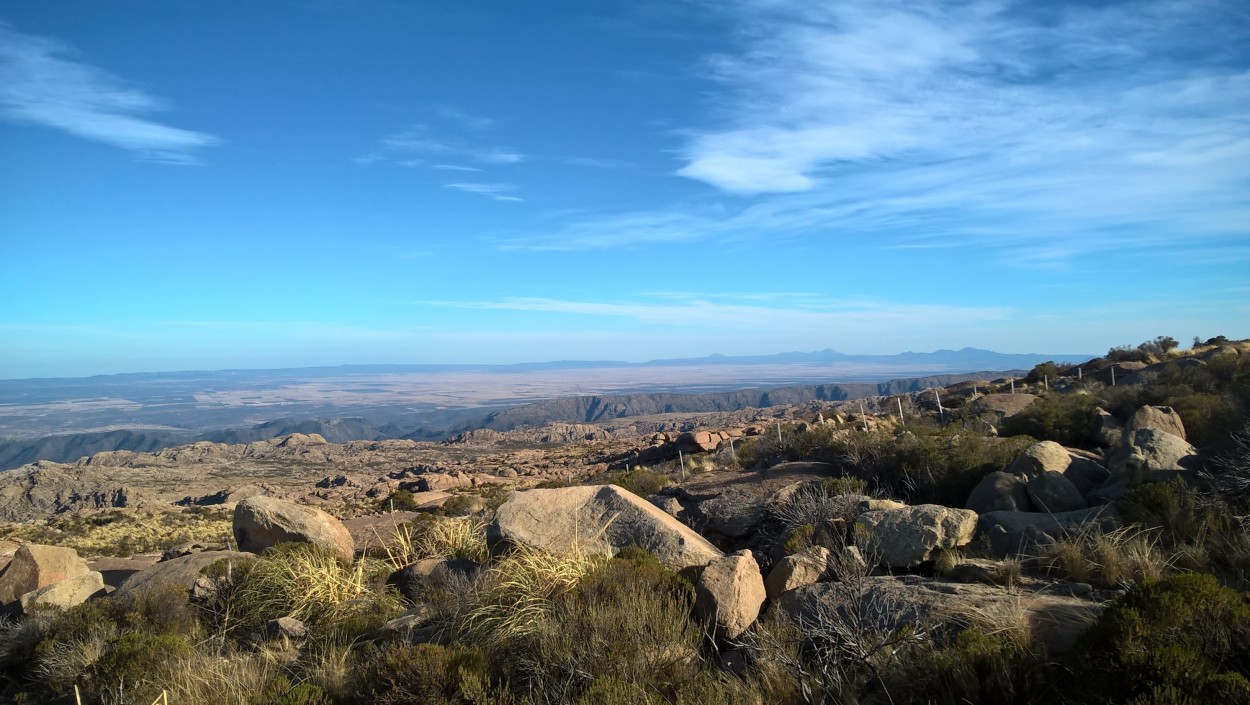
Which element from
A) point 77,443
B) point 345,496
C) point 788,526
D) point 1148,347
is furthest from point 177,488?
point 77,443

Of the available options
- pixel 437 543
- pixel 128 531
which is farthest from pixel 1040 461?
pixel 128 531

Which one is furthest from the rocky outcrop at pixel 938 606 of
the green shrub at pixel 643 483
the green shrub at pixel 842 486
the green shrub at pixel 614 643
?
the green shrub at pixel 643 483

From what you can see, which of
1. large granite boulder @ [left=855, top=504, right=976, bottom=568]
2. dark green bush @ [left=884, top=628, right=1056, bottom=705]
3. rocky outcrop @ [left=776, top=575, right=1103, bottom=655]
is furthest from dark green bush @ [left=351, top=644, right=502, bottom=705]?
large granite boulder @ [left=855, top=504, right=976, bottom=568]

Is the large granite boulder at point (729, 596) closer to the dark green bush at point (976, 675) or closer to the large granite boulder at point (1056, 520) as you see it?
the dark green bush at point (976, 675)

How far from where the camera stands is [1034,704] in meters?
4.13

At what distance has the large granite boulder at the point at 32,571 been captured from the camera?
1116 cm

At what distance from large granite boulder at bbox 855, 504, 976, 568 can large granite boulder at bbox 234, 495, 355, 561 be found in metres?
7.96

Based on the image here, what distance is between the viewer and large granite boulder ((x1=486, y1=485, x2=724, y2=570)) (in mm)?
8820

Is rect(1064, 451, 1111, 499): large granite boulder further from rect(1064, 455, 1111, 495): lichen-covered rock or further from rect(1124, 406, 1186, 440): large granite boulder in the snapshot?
rect(1124, 406, 1186, 440): large granite boulder

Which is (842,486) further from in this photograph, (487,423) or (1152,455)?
(487,423)

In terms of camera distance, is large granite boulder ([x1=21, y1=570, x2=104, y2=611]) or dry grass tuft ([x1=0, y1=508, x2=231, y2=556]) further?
dry grass tuft ([x1=0, y1=508, x2=231, y2=556])

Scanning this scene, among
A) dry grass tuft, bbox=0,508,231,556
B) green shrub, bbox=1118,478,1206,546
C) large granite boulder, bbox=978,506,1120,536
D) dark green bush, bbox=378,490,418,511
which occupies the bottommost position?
dry grass tuft, bbox=0,508,231,556

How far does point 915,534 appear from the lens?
25.6 feet

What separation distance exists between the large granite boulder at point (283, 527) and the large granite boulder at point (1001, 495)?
9362 millimetres
